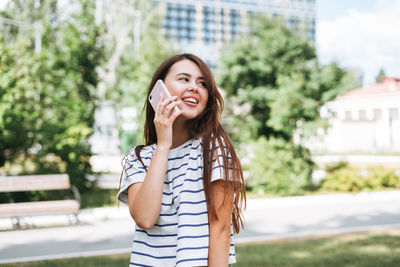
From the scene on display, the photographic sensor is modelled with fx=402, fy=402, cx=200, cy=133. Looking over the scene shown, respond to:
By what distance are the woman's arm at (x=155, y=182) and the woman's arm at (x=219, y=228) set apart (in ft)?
0.66

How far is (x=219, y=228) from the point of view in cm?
149

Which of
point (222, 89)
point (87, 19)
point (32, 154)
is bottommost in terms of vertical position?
point (32, 154)

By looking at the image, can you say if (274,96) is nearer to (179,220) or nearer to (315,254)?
(315,254)

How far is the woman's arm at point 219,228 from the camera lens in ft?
4.83

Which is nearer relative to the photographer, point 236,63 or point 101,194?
point 101,194

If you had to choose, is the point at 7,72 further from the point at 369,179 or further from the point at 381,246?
the point at 369,179

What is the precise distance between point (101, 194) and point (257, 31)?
7.32m

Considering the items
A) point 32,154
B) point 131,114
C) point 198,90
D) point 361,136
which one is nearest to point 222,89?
point 131,114

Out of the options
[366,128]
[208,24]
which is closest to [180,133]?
[366,128]

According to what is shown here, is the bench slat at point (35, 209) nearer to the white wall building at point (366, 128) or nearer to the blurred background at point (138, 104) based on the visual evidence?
the blurred background at point (138, 104)

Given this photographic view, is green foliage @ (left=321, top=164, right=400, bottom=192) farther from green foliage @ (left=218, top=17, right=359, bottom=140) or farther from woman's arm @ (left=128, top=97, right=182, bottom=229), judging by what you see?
woman's arm @ (left=128, top=97, right=182, bottom=229)

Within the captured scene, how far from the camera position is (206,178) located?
1.51 metres

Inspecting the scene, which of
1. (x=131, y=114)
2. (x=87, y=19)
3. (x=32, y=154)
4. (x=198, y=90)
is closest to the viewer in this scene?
(x=198, y=90)

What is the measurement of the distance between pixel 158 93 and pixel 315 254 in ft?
16.5
